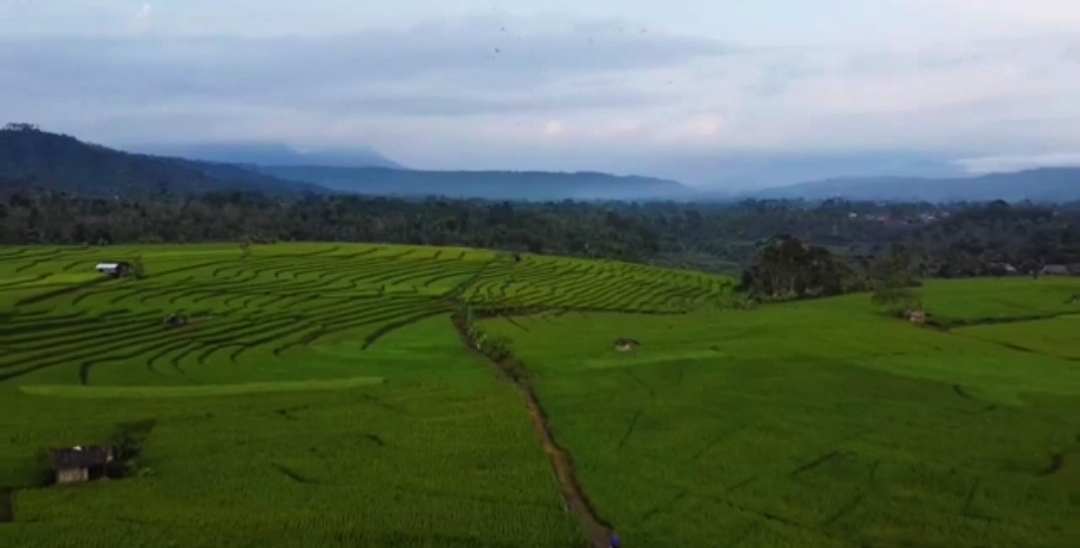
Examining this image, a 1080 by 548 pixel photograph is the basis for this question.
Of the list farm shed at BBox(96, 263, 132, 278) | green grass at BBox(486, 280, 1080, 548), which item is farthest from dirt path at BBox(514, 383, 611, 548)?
farm shed at BBox(96, 263, 132, 278)

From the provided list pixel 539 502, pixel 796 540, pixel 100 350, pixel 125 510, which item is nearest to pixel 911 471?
pixel 796 540

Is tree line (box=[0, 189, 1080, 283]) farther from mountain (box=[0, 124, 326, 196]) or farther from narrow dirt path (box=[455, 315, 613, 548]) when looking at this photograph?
mountain (box=[0, 124, 326, 196])

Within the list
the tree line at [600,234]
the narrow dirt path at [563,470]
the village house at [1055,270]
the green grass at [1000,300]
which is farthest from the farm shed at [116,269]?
the village house at [1055,270]

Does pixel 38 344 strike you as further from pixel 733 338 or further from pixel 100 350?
pixel 733 338

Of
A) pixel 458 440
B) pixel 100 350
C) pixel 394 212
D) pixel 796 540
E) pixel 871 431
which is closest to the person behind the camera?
pixel 796 540

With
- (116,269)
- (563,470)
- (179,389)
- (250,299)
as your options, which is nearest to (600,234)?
(116,269)

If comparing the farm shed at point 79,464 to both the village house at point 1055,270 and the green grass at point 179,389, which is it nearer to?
the green grass at point 179,389
